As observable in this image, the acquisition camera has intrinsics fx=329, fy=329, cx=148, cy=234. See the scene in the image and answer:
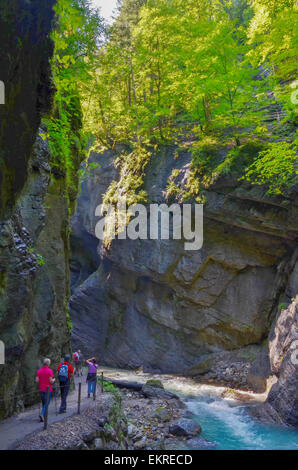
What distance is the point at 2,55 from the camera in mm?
4305

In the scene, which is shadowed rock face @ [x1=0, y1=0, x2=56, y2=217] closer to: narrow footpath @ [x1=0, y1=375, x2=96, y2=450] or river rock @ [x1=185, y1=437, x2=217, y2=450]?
narrow footpath @ [x1=0, y1=375, x2=96, y2=450]

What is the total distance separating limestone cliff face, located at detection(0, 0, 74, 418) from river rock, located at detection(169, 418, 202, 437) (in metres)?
4.96

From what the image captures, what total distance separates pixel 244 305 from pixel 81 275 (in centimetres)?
2117

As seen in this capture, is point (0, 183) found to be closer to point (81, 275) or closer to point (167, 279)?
point (167, 279)

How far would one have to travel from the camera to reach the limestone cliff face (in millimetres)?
4633

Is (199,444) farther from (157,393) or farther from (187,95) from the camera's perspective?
(187,95)

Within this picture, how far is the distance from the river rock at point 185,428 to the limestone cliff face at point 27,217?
496 cm

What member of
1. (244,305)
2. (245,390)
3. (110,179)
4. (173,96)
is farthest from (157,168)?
(245,390)

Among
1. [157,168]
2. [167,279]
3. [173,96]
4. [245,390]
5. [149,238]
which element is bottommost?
[245,390]

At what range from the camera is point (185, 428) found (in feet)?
39.2

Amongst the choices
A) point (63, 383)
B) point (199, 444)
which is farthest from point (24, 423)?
point (199, 444)

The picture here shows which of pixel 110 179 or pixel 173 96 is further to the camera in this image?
pixel 110 179

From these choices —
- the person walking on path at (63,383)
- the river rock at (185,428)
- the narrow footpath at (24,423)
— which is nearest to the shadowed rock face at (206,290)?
the river rock at (185,428)

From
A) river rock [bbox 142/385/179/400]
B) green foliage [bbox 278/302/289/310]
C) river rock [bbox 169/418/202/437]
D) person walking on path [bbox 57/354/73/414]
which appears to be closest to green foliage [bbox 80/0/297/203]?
green foliage [bbox 278/302/289/310]
